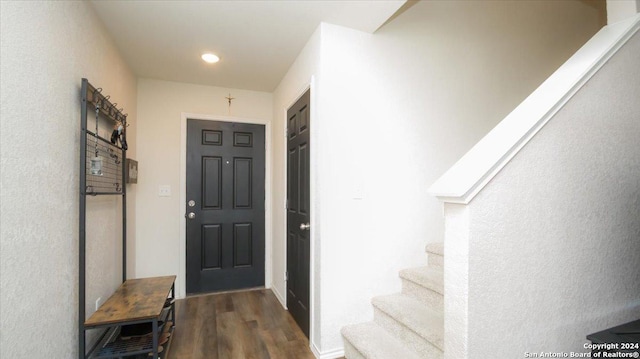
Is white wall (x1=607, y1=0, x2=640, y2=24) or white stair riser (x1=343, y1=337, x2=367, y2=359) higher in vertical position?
white wall (x1=607, y1=0, x2=640, y2=24)

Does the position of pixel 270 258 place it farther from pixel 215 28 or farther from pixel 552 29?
pixel 552 29

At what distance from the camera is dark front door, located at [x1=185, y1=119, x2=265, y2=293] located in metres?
3.39

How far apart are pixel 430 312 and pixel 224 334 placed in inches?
65.3

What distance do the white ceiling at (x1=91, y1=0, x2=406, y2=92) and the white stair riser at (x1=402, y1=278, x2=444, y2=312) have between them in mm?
1878

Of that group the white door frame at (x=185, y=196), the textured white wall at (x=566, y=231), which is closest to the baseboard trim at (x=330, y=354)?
the textured white wall at (x=566, y=231)

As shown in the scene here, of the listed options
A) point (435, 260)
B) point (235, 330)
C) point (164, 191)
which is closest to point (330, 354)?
point (235, 330)

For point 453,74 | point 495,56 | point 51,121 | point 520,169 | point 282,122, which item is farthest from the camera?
point 282,122

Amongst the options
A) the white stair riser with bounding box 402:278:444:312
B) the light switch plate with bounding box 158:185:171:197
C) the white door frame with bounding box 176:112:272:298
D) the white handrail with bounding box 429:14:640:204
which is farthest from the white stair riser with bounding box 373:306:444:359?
the light switch plate with bounding box 158:185:171:197

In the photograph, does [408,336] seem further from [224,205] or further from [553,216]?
[224,205]

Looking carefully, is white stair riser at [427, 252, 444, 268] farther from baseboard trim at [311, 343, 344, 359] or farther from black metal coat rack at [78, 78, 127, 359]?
black metal coat rack at [78, 78, 127, 359]

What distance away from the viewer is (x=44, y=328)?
4.58 ft

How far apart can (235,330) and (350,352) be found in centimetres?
106

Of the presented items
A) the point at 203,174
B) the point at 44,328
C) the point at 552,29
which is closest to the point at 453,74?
the point at 552,29

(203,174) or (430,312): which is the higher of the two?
(203,174)
